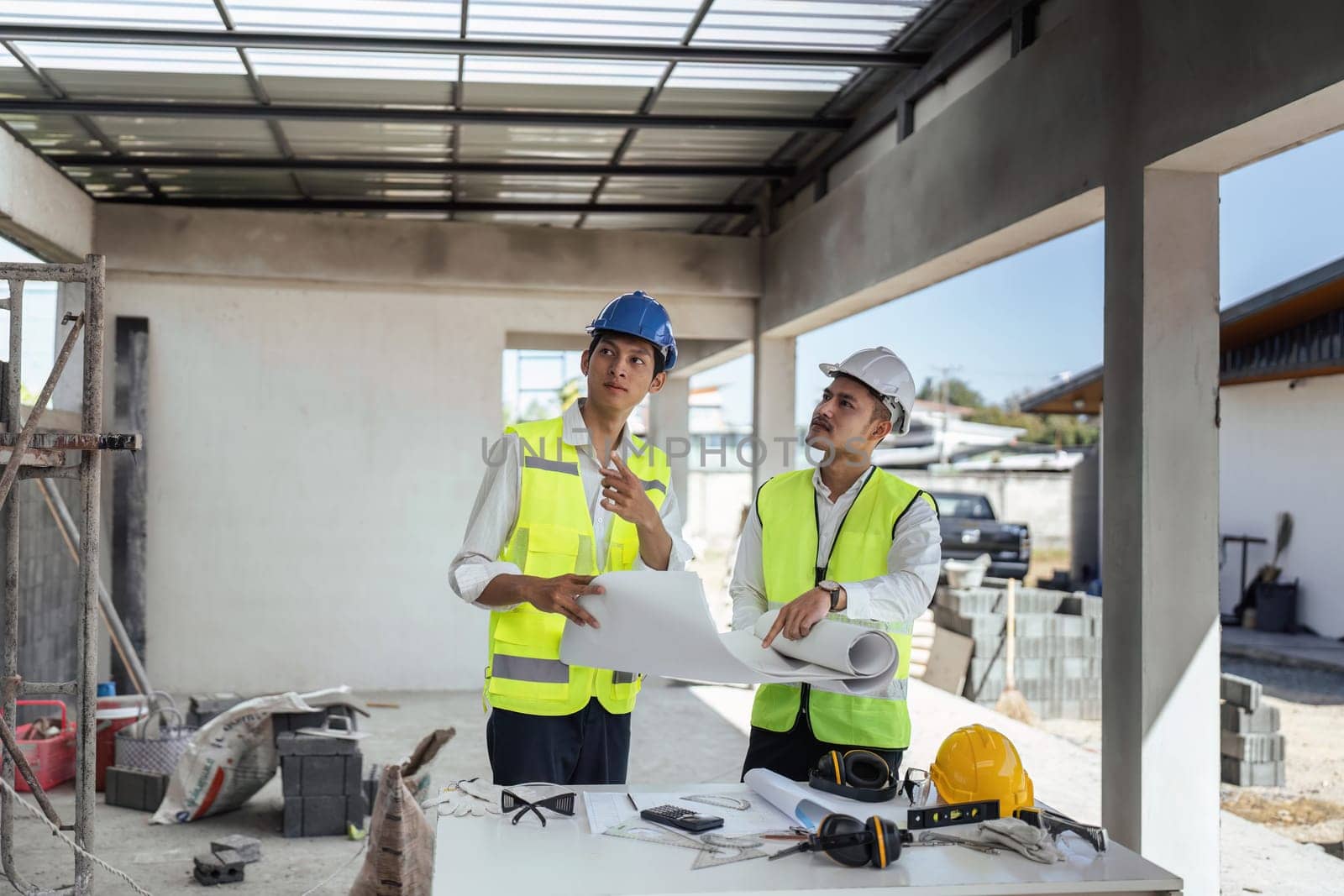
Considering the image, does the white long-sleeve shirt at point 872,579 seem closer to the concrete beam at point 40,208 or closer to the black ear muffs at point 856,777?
the black ear muffs at point 856,777

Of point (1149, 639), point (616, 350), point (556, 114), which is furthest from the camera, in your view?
point (556, 114)

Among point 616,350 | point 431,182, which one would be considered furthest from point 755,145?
point 616,350

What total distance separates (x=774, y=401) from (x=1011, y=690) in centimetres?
321

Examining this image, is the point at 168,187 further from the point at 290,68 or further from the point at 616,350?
the point at 616,350

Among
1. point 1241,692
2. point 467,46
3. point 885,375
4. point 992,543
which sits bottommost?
point 1241,692

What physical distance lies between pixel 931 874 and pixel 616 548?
3.80 feet

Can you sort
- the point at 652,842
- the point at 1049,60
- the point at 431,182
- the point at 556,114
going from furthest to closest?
the point at 431,182
the point at 556,114
the point at 1049,60
the point at 652,842

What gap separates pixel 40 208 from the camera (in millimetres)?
7191

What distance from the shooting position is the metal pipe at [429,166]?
7.84 m

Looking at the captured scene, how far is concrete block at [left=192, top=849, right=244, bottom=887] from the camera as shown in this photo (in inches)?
178

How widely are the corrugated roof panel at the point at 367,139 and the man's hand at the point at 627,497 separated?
190 inches

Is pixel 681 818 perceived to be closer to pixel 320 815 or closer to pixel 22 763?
pixel 22 763

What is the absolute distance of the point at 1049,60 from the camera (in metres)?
4.59

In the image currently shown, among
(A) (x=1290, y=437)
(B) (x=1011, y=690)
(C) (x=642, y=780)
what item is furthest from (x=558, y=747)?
(A) (x=1290, y=437)
